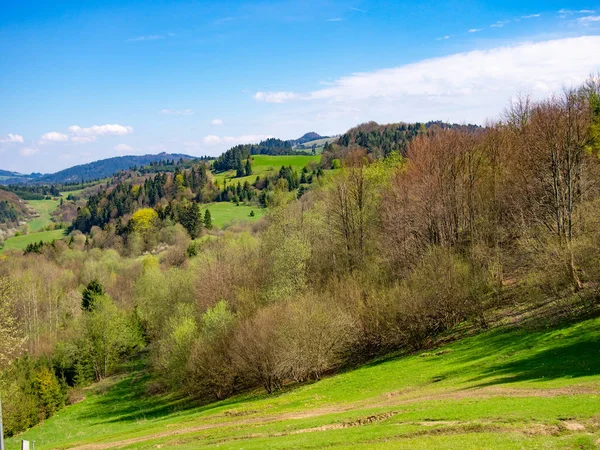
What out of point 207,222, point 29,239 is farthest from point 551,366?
point 29,239

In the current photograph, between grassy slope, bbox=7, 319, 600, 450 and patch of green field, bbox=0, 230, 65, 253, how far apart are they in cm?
12441

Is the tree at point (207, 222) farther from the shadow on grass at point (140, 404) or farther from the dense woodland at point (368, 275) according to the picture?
the shadow on grass at point (140, 404)

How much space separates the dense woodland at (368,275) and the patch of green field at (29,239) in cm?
8294

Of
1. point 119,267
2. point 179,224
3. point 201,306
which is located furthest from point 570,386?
point 179,224

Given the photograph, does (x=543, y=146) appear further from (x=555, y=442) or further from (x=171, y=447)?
(x=171, y=447)

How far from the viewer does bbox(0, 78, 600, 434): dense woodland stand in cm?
3609

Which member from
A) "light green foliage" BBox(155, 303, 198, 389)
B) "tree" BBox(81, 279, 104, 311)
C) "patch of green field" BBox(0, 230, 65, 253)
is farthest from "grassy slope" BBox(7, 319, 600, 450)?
"patch of green field" BBox(0, 230, 65, 253)

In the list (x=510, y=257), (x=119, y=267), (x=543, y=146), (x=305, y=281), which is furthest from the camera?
(x=119, y=267)

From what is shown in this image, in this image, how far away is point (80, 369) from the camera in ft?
194

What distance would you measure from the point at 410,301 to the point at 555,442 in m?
21.7

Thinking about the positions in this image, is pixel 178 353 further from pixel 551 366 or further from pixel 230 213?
pixel 230 213

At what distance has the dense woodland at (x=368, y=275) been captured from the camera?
36.1m

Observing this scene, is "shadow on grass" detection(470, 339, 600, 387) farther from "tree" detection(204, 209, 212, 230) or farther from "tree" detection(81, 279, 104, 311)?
"tree" detection(204, 209, 212, 230)

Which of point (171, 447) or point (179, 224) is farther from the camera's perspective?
point (179, 224)
